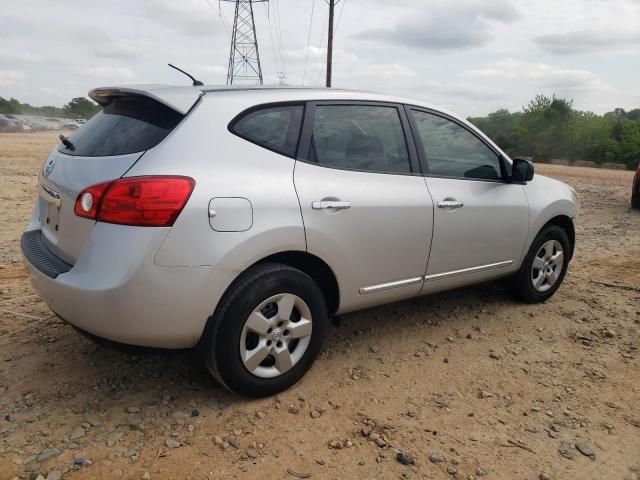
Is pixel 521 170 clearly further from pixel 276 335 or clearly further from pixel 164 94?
pixel 164 94

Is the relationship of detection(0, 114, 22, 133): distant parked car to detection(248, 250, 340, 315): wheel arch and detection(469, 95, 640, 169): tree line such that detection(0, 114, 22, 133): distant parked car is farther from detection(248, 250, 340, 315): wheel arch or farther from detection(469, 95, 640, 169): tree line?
detection(248, 250, 340, 315): wheel arch

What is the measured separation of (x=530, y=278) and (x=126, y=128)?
3369 mm

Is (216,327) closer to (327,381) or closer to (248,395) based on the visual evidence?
(248,395)

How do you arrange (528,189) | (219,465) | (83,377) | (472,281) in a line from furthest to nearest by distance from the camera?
(528,189) → (472,281) → (83,377) → (219,465)

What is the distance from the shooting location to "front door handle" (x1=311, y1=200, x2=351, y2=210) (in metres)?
2.89

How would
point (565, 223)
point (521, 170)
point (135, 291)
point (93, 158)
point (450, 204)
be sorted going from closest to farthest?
point (135, 291) < point (93, 158) < point (450, 204) < point (521, 170) < point (565, 223)

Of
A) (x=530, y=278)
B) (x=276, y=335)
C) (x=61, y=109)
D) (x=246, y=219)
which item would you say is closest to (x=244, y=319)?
(x=276, y=335)

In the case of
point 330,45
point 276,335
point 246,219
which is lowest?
point 276,335

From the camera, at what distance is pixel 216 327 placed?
8.59 ft

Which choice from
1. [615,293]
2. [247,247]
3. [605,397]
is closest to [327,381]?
[247,247]

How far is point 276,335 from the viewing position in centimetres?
286

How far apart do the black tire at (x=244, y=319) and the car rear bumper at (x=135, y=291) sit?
2.9 inches

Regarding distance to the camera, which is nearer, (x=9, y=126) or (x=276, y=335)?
(x=276, y=335)

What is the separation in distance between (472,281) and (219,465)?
92.9 inches
